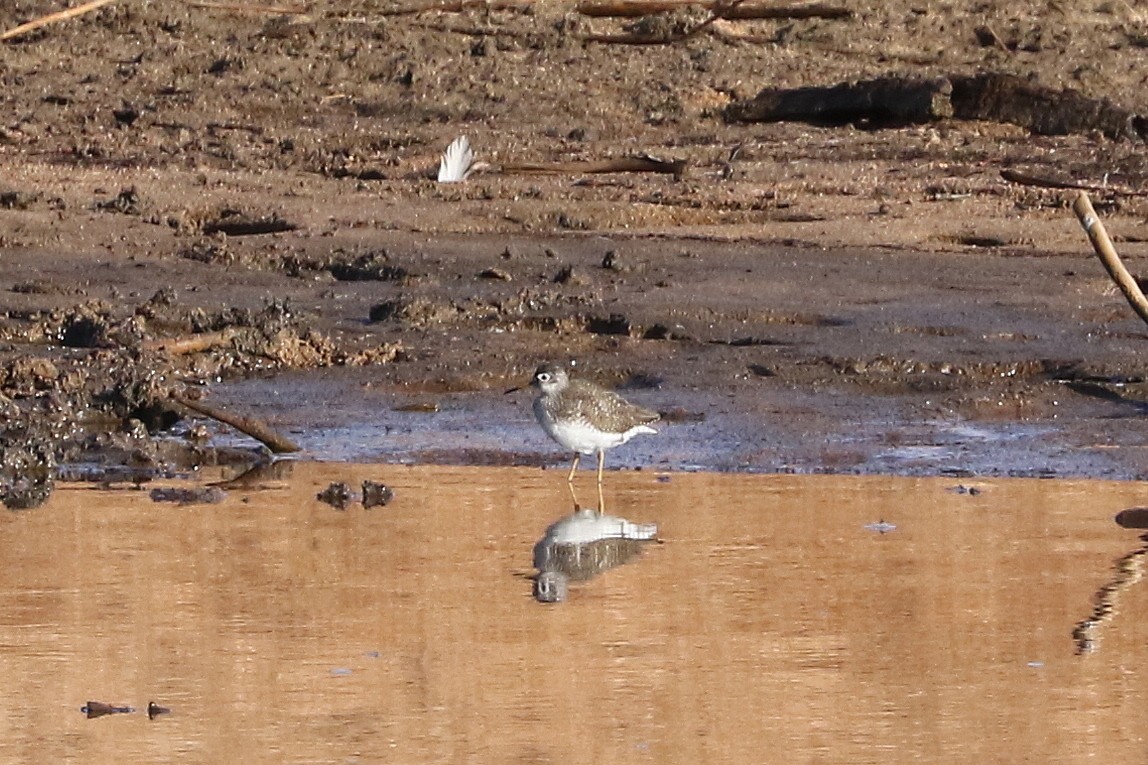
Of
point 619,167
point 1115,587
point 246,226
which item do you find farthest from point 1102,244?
point 619,167

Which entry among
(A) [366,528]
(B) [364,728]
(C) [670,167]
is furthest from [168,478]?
(C) [670,167]

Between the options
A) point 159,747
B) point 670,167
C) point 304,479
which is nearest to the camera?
point 159,747

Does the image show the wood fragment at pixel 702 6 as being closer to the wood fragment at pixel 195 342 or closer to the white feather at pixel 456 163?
the white feather at pixel 456 163

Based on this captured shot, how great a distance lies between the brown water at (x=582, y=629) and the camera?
15.6 feet

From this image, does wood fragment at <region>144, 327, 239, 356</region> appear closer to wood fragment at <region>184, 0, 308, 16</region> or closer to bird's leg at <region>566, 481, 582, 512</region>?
bird's leg at <region>566, 481, 582, 512</region>

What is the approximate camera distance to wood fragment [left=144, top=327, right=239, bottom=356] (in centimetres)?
920

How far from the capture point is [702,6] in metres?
17.3

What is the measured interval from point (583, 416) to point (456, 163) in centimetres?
565

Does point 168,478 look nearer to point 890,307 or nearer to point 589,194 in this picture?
point 890,307

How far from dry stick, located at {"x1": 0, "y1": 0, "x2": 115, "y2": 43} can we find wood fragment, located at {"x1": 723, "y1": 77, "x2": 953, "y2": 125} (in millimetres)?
5212

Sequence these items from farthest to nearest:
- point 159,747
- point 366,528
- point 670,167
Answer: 1. point 670,167
2. point 366,528
3. point 159,747

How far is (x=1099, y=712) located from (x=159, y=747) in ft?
6.43

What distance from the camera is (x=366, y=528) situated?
6.74 m

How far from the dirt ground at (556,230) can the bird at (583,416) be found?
0.35 m
